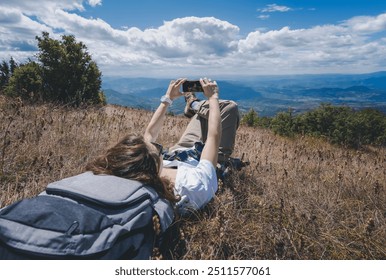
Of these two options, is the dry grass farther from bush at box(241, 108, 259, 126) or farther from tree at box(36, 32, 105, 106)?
bush at box(241, 108, 259, 126)

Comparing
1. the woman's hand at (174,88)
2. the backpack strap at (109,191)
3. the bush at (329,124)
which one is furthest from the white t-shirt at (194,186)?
the bush at (329,124)

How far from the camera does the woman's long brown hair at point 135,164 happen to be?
1.97 meters

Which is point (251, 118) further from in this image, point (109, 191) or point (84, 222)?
point (84, 222)

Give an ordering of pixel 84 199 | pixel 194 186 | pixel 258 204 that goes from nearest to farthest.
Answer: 1. pixel 84 199
2. pixel 194 186
3. pixel 258 204

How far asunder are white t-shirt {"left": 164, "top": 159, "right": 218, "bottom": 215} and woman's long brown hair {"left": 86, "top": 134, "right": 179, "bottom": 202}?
0.16 meters

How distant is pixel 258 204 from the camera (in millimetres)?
2777

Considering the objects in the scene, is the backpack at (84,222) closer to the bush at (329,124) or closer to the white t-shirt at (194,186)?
the white t-shirt at (194,186)

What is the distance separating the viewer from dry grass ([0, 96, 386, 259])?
6.91 feet

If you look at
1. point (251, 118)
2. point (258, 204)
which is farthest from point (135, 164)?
point (251, 118)

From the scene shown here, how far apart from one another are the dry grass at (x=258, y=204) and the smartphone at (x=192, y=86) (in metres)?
1.11

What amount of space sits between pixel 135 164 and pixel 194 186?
0.54 meters

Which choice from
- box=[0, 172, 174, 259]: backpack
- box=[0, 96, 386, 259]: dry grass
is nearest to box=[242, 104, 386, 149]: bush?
box=[0, 96, 386, 259]: dry grass
